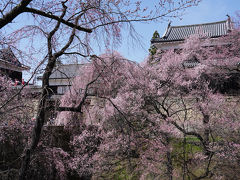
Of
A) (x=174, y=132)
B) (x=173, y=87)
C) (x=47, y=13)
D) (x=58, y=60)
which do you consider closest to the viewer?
(x=47, y=13)

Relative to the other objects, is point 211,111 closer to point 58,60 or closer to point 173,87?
point 173,87

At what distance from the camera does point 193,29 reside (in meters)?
14.5

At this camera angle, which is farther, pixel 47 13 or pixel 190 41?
pixel 190 41

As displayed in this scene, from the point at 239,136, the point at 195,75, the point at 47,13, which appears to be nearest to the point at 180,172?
the point at 239,136

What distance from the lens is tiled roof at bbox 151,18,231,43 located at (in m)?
12.9

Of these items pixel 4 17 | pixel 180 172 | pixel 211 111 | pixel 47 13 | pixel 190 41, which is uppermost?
pixel 190 41

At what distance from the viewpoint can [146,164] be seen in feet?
26.1

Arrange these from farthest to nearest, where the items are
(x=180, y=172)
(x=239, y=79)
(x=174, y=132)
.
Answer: (x=239, y=79)
(x=180, y=172)
(x=174, y=132)

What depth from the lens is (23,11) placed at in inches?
122

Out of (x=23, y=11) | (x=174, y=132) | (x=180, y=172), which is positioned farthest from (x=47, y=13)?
(x=180, y=172)

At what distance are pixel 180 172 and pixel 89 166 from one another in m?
3.43

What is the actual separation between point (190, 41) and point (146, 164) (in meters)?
5.75

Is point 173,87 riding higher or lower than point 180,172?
higher

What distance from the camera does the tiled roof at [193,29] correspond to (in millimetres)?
12852
